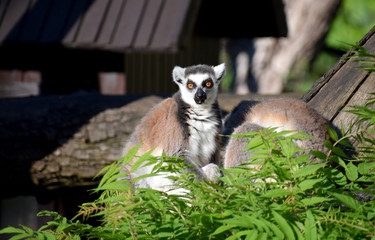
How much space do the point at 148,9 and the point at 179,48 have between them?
37.1 inches

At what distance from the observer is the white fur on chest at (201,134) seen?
10.8 ft

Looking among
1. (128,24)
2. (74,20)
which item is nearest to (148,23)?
(128,24)

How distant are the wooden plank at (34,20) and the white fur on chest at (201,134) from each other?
3.79 meters

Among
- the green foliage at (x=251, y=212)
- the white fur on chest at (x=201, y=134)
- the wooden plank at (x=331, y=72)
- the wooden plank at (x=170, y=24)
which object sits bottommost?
the green foliage at (x=251, y=212)

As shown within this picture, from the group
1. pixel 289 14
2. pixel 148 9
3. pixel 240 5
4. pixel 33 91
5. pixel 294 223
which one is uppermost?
pixel 289 14

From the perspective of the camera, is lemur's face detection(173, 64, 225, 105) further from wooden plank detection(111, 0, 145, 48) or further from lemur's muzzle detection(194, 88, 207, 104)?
wooden plank detection(111, 0, 145, 48)

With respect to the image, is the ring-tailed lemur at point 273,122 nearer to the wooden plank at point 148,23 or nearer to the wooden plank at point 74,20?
the wooden plank at point 148,23

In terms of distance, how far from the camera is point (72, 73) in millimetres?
7590

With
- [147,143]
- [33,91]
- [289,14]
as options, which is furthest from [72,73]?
[289,14]

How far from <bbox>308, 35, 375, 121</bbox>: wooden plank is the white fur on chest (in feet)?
2.33

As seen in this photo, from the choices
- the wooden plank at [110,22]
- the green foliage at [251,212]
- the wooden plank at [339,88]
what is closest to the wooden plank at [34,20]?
the wooden plank at [110,22]

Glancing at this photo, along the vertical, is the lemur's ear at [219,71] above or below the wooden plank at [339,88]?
above

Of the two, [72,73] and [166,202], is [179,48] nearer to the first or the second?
[72,73]

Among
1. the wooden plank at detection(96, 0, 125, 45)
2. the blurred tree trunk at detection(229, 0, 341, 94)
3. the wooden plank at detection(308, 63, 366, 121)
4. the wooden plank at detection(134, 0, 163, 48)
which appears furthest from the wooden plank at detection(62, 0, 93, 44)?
the blurred tree trunk at detection(229, 0, 341, 94)
